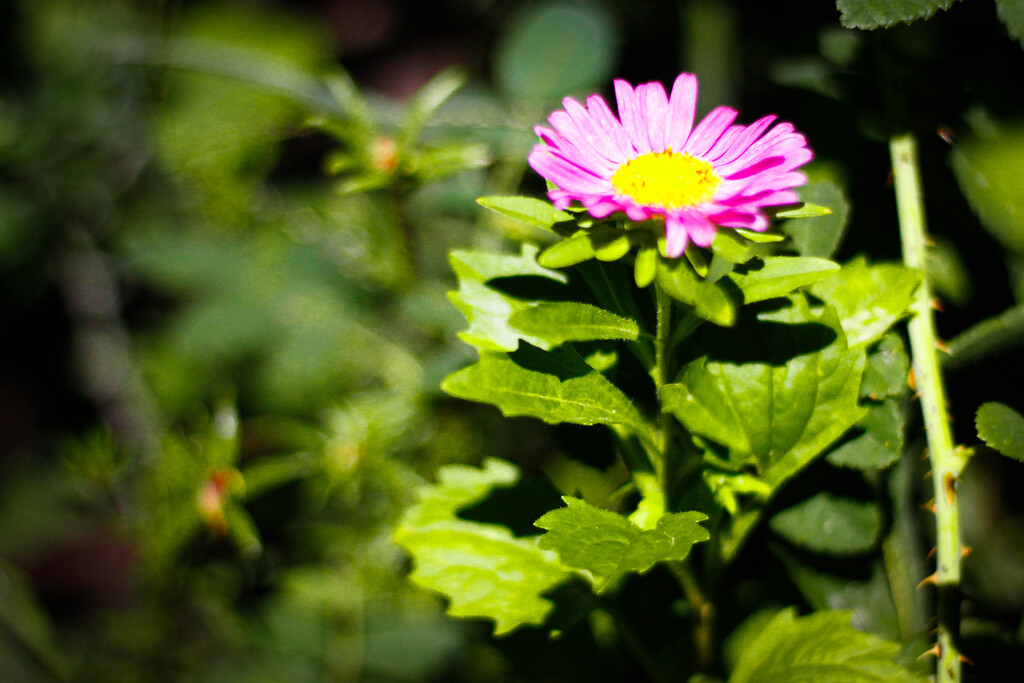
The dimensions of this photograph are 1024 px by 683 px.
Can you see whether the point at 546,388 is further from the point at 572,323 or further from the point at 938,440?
the point at 938,440

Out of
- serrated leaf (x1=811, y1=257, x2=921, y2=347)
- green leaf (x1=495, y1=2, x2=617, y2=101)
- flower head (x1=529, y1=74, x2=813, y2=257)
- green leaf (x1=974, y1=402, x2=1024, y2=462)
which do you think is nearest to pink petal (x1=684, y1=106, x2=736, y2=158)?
flower head (x1=529, y1=74, x2=813, y2=257)

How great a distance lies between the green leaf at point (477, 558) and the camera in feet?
1.71

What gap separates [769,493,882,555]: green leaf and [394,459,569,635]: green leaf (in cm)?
16

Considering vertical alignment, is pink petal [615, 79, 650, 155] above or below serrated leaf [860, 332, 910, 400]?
above

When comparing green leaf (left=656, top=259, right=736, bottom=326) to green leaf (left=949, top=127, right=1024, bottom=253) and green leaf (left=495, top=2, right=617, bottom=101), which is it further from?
green leaf (left=495, top=2, right=617, bottom=101)

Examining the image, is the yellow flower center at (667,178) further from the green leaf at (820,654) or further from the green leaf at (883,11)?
the green leaf at (820,654)

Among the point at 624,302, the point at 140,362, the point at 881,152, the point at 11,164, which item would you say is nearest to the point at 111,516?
the point at 140,362

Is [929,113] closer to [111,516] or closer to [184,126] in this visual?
[111,516]

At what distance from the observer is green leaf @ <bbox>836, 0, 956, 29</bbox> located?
0.42 meters

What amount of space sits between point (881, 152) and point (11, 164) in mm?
1463

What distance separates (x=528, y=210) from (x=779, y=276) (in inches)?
5.6

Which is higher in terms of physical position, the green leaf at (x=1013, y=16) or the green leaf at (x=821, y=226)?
the green leaf at (x=1013, y=16)

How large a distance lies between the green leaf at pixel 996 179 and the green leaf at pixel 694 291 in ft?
1.11

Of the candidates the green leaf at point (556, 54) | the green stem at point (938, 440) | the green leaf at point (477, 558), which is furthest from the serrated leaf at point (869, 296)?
the green leaf at point (556, 54)
